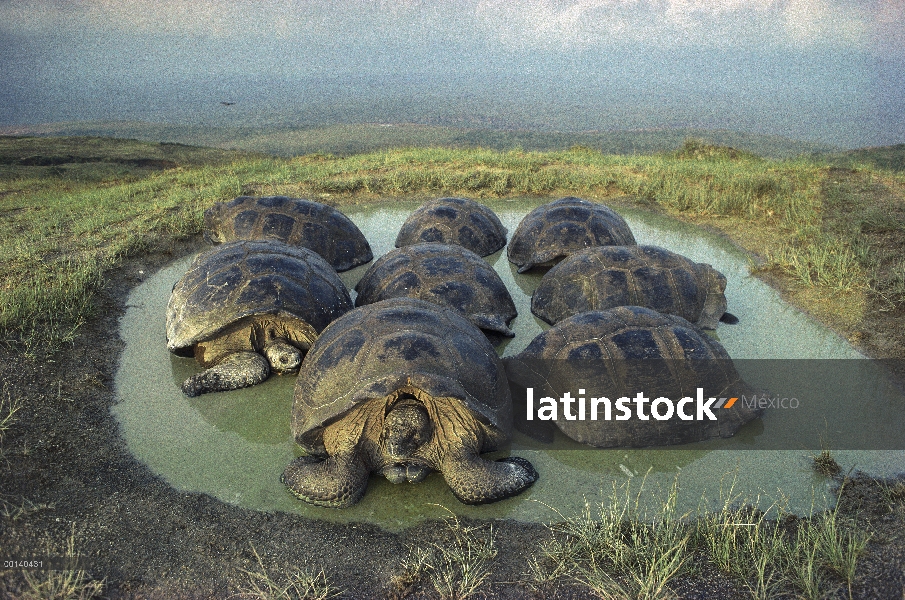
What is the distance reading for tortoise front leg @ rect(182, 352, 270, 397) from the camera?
5359 millimetres

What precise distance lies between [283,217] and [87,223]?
13.6ft

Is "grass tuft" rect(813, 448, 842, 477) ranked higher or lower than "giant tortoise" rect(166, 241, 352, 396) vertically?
lower

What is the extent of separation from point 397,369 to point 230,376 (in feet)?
7.13

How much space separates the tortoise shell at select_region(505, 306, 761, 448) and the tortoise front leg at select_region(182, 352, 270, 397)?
2.34 m

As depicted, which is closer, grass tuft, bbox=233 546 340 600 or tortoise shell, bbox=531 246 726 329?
grass tuft, bbox=233 546 340 600

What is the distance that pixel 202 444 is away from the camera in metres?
4.78

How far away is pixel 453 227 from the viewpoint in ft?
28.0

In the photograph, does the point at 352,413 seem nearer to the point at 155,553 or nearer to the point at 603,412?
the point at 155,553

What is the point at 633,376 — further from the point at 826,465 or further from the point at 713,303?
the point at 713,303

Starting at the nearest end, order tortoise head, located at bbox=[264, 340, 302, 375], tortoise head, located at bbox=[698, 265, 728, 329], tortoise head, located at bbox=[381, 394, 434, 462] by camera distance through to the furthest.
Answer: tortoise head, located at bbox=[381, 394, 434, 462] → tortoise head, located at bbox=[264, 340, 302, 375] → tortoise head, located at bbox=[698, 265, 728, 329]

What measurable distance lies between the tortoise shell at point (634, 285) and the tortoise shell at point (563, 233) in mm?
1290

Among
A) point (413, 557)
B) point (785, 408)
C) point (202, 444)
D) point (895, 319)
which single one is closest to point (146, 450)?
point (202, 444)

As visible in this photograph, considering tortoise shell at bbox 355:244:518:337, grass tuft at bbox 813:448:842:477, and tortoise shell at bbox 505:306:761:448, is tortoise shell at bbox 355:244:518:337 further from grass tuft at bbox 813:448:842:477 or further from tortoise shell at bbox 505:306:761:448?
grass tuft at bbox 813:448:842:477

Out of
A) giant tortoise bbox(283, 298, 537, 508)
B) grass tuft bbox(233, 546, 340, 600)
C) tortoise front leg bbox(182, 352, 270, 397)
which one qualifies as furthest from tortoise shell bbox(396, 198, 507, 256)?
grass tuft bbox(233, 546, 340, 600)
